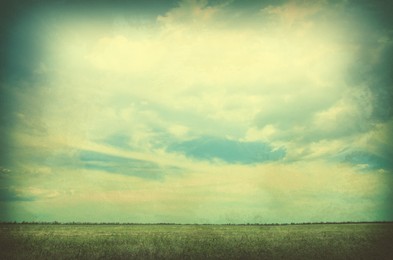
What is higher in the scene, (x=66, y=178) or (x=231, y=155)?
(x=231, y=155)

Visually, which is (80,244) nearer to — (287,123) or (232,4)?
(287,123)

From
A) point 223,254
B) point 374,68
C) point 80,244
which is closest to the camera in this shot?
point 223,254

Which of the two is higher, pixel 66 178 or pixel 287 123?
pixel 287 123

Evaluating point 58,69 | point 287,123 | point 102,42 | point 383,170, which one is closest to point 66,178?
point 58,69

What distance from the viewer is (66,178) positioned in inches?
344

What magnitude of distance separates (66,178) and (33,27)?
12.0 ft

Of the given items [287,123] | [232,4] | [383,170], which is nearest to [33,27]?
[232,4]

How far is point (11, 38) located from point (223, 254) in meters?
6.91

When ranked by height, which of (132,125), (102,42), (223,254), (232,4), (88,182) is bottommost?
(223,254)

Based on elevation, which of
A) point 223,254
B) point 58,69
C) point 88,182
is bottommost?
point 223,254

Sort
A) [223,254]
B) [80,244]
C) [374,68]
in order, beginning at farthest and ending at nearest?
1. [374,68]
2. [80,244]
3. [223,254]

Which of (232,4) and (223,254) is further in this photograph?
(232,4)

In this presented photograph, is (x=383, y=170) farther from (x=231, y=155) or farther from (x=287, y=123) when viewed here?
(x=231, y=155)

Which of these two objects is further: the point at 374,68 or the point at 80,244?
the point at 374,68
